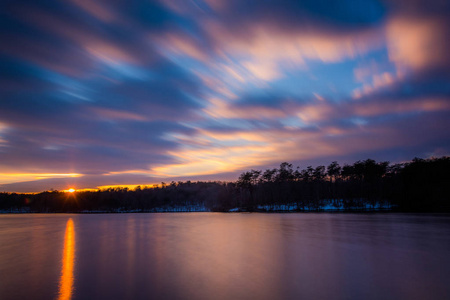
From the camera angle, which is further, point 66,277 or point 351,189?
point 351,189

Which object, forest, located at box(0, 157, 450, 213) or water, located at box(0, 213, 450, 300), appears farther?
forest, located at box(0, 157, 450, 213)

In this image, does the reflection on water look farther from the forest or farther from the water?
the forest

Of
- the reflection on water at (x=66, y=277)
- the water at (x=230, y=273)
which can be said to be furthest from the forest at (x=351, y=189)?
the reflection on water at (x=66, y=277)

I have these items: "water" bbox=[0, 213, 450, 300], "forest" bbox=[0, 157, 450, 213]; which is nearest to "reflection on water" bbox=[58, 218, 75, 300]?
"water" bbox=[0, 213, 450, 300]

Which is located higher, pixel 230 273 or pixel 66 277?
pixel 66 277

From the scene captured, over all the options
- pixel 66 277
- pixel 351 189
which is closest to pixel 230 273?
pixel 66 277

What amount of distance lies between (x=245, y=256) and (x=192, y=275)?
15.8ft

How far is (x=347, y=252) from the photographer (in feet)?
50.8

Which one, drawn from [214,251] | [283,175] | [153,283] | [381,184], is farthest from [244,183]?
[153,283]

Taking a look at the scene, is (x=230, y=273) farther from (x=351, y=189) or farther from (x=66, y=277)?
(x=351, y=189)

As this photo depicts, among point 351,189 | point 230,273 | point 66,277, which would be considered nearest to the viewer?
point 66,277

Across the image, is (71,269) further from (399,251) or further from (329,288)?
(399,251)

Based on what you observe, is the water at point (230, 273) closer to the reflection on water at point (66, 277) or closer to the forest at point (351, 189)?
the reflection on water at point (66, 277)

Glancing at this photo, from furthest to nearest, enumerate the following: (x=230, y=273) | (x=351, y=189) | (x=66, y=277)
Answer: (x=351, y=189) < (x=230, y=273) < (x=66, y=277)
